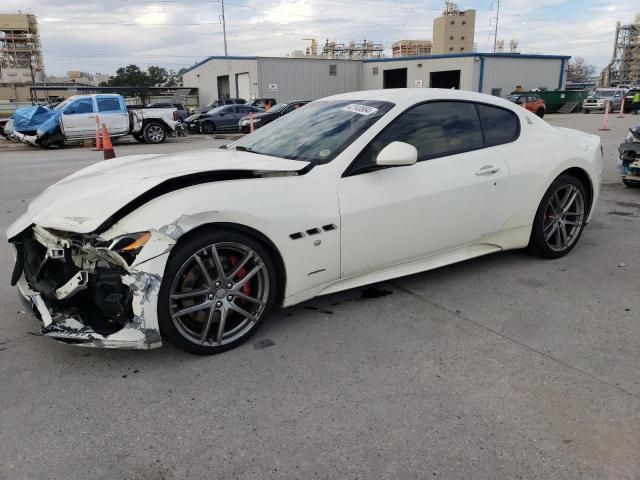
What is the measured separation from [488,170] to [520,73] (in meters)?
42.5

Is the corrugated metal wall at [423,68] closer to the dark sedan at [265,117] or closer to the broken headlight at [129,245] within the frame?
the dark sedan at [265,117]

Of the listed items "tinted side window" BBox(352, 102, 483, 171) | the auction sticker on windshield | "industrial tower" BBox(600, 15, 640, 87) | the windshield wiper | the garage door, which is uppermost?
"industrial tower" BBox(600, 15, 640, 87)

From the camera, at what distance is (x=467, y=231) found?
383cm

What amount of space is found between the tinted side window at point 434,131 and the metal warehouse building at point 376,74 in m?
36.3

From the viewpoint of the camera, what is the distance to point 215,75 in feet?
153

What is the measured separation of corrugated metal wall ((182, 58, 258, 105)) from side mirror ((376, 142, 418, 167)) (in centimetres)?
3867

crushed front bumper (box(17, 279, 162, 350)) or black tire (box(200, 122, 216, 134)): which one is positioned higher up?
crushed front bumper (box(17, 279, 162, 350))

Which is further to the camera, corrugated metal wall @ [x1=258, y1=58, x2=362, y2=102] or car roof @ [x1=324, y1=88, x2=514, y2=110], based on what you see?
corrugated metal wall @ [x1=258, y1=58, x2=362, y2=102]

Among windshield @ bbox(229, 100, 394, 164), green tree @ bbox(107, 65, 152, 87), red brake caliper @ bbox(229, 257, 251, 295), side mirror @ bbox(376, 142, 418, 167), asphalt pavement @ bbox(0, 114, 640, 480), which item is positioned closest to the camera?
asphalt pavement @ bbox(0, 114, 640, 480)

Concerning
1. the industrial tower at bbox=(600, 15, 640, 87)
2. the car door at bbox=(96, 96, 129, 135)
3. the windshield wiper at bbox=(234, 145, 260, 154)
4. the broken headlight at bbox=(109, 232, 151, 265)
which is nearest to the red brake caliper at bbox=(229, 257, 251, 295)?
the broken headlight at bbox=(109, 232, 151, 265)

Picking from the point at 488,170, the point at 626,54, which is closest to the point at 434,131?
the point at 488,170

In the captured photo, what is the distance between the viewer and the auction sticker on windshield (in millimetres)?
3576

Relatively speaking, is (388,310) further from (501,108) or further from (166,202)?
(501,108)

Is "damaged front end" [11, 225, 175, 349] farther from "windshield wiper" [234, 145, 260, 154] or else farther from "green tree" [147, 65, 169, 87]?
"green tree" [147, 65, 169, 87]
